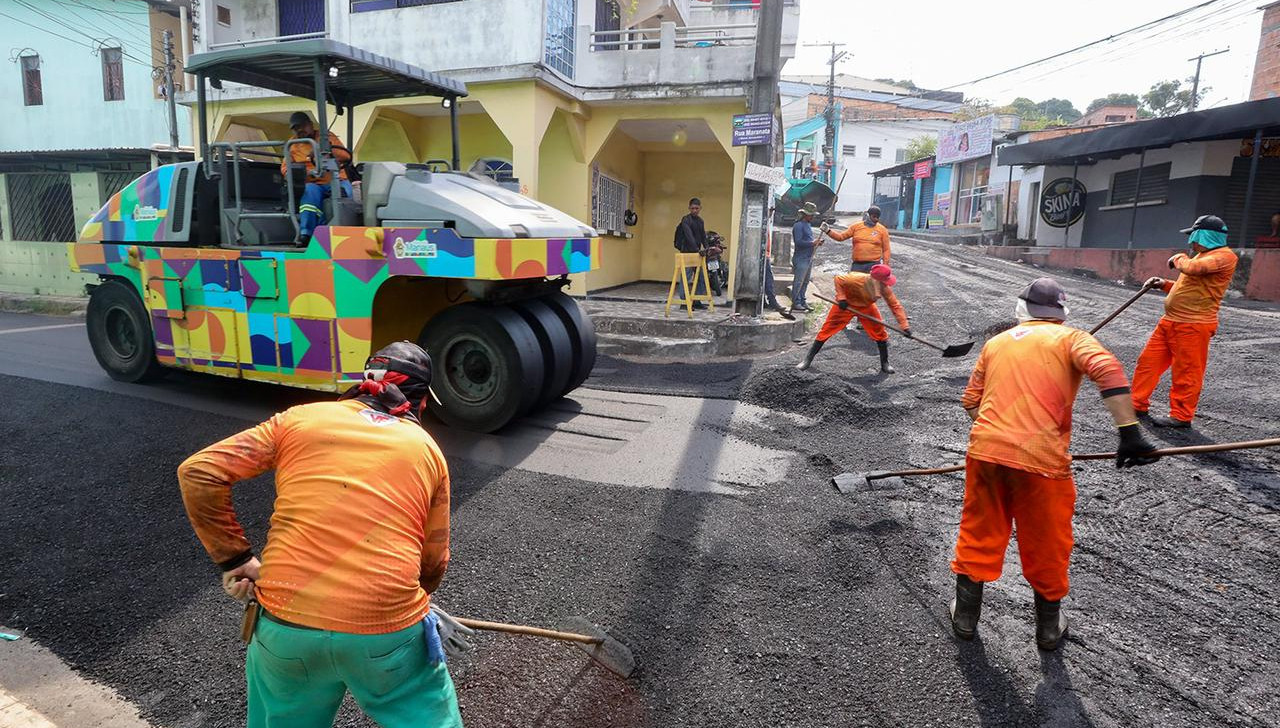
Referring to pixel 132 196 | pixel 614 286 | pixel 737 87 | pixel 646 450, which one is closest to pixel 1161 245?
pixel 737 87

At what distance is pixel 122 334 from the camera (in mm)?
6539

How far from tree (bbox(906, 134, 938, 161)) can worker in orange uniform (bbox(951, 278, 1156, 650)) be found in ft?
112

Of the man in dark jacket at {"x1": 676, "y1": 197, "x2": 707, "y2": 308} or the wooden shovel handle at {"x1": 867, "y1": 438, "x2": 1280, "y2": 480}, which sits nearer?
the wooden shovel handle at {"x1": 867, "y1": 438, "x2": 1280, "y2": 480}

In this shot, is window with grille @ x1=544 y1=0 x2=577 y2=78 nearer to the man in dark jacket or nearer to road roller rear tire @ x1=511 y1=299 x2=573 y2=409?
the man in dark jacket

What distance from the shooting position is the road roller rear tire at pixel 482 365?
5.04 m

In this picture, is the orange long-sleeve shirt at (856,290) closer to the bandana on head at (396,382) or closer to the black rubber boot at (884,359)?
the black rubber boot at (884,359)

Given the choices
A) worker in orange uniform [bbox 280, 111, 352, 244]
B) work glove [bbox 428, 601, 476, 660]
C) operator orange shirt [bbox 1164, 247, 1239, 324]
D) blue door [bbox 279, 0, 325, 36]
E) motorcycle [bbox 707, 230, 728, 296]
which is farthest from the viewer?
blue door [bbox 279, 0, 325, 36]

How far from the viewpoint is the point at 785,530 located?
378 centimetres

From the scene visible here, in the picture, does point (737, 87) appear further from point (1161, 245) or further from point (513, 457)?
point (1161, 245)

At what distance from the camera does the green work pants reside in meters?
1.68

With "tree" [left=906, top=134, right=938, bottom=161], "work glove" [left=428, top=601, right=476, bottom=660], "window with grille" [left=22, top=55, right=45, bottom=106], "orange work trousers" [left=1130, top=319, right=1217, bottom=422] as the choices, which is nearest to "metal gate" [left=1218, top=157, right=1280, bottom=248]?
"orange work trousers" [left=1130, top=319, right=1217, bottom=422]

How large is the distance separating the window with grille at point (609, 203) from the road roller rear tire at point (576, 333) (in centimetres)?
610

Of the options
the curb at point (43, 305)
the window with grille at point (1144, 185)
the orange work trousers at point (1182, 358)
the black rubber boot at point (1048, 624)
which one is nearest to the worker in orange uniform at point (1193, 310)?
the orange work trousers at point (1182, 358)

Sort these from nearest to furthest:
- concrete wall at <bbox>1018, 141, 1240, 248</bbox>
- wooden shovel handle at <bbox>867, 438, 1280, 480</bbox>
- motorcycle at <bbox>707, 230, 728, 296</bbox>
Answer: wooden shovel handle at <bbox>867, 438, 1280, 480</bbox> → motorcycle at <bbox>707, 230, 728, 296</bbox> → concrete wall at <bbox>1018, 141, 1240, 248</bbox>
